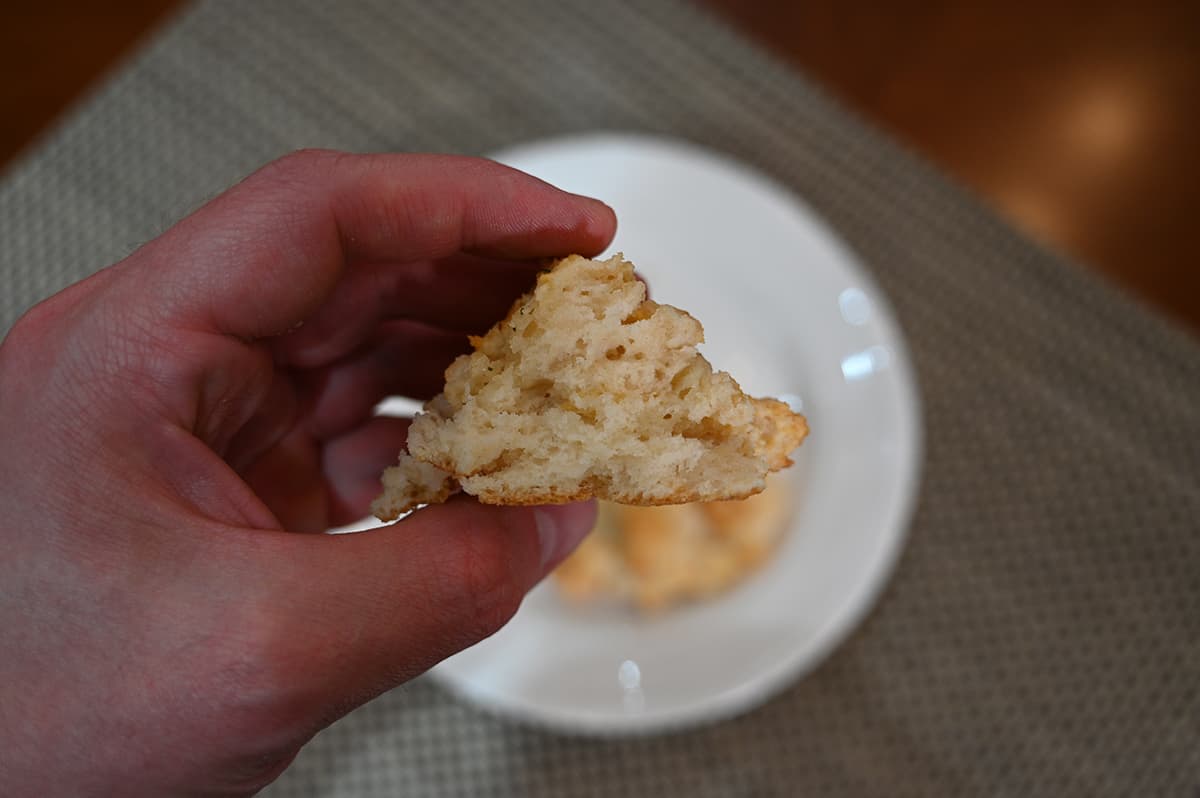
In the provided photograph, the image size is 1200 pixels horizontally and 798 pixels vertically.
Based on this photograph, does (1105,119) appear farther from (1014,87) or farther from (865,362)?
(865,362)

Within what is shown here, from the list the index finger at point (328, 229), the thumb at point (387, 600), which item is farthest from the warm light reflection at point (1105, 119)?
Result: the thumb at point (387, 600)

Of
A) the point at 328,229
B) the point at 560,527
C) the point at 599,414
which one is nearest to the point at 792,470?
the point at 560,527

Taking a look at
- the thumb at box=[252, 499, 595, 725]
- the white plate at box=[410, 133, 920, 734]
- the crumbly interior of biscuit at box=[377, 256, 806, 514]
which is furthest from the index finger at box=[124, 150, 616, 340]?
the white plate at box=[410, 133, 920, 734]

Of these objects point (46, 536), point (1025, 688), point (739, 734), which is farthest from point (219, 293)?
point (1025, 688)

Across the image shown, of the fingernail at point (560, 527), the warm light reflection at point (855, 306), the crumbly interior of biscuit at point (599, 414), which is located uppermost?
the warm light reflection at point (855, 306)

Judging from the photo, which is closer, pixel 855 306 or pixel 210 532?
pixel 210 532

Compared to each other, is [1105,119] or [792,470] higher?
[1105,119]

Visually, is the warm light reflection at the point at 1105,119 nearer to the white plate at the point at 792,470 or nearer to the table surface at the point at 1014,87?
the table surface at the point at 1014,87
